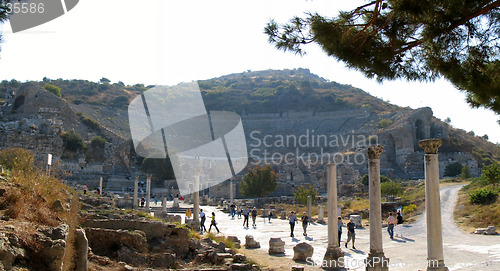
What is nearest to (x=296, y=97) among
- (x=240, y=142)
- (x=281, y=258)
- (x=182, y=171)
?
(x=240, y=142)

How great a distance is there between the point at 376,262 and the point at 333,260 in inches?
61.5

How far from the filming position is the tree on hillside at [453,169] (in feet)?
178

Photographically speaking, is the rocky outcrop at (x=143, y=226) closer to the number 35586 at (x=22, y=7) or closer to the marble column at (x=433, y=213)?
the number 35586 at (x=22, y=7)

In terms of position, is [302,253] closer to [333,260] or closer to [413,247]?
[333,260]

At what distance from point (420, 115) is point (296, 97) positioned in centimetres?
5180

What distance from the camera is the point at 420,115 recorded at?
243 feet

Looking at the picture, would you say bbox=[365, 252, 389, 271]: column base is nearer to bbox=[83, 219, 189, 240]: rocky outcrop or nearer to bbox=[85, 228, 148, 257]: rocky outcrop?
bbox=[83, 219, 189, 240]: rocky outcrop

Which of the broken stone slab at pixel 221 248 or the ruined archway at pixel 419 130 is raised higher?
the ruined archway at pixel 419 130

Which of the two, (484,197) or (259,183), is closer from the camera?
(484,197)

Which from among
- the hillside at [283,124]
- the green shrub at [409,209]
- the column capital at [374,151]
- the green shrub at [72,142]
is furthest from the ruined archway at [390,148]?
the column capital at [374,151]

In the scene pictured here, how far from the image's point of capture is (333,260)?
36.8 ft

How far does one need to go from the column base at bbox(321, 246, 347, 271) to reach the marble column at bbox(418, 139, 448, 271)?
2482 mm

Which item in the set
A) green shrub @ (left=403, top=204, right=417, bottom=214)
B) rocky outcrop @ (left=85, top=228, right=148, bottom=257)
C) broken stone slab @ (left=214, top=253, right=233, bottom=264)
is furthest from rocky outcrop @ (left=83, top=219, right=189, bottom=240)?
green shrub @ (left=403, top=204, right=417, bottom=214)

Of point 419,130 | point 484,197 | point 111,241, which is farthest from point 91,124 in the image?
point 111,241
